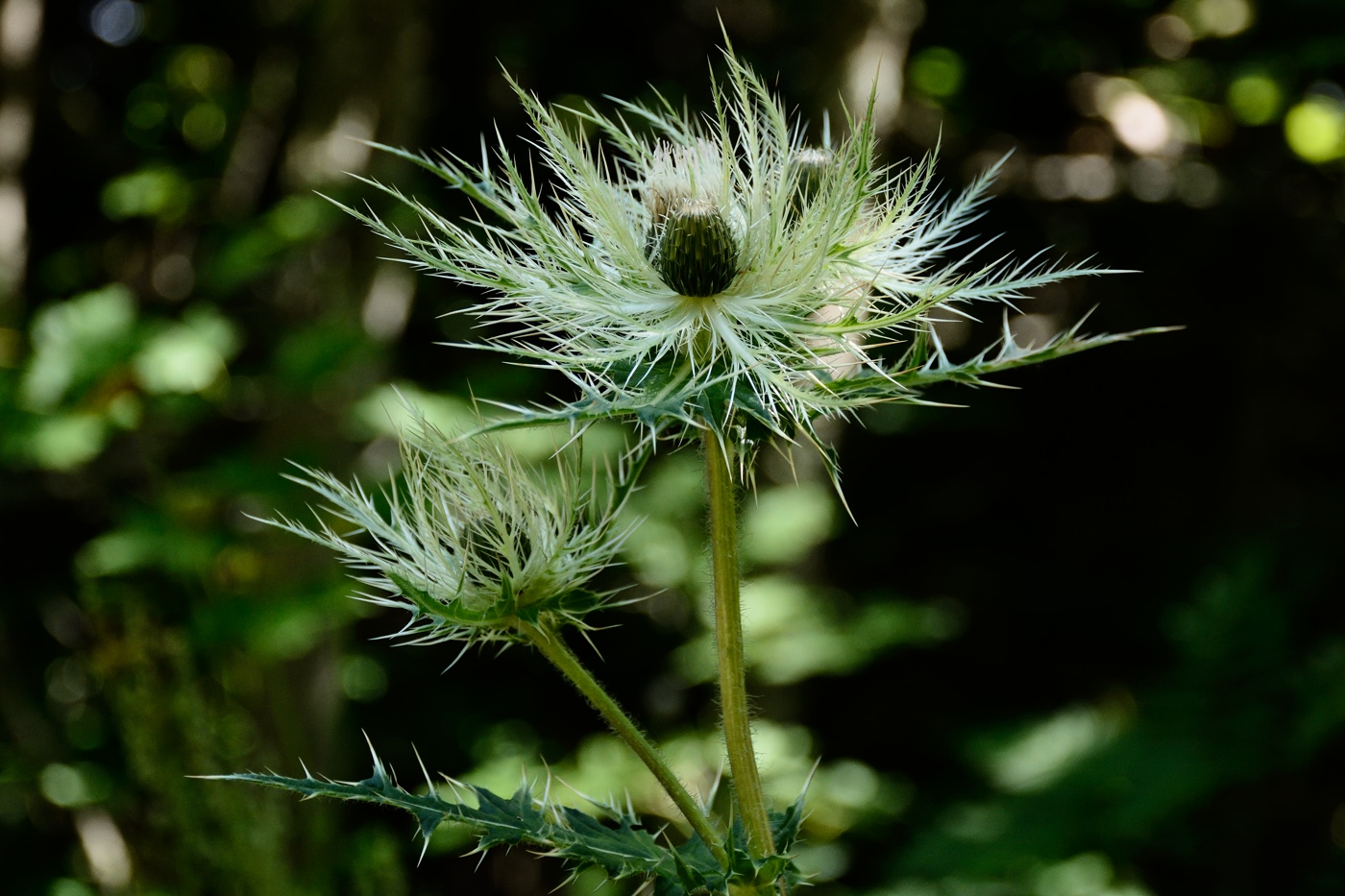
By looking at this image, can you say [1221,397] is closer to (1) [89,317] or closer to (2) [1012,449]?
(2) [1012,449]

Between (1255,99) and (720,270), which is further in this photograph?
(1255,99)

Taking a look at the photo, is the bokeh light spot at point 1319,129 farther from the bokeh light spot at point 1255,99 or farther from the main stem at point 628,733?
the main stem at point 628,733

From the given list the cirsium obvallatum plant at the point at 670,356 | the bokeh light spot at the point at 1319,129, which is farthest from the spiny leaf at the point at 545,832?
the bokeh light spot at the point at 1319,129

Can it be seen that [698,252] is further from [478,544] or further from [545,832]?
[545,832]

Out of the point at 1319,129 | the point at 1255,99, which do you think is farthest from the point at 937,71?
the point at 1319,129

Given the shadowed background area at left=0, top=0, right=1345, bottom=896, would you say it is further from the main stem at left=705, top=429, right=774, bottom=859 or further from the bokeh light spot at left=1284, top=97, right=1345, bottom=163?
the main stem at left=705, top=429, right=774, bottom=859

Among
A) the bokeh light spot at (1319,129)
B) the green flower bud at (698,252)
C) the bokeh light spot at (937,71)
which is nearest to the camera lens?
the green flower bud at (698,252)

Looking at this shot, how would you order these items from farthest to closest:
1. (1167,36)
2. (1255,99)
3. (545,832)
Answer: (1167,36) < (1255,99) < (545,832)
